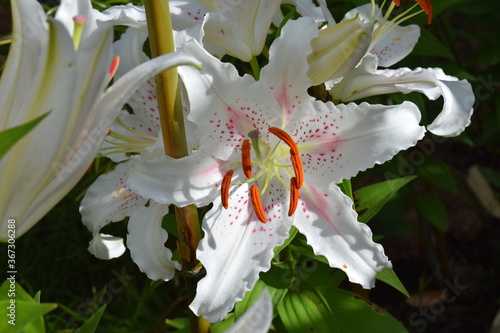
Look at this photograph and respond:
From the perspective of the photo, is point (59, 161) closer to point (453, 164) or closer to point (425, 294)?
point (425, 294)

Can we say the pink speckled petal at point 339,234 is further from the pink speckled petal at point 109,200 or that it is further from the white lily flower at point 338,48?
the pink speckled petal at point 109,200

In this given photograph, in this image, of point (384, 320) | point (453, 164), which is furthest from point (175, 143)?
point (453, 164)

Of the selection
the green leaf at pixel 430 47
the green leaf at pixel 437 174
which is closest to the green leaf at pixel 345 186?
the green leaf at pixel 430 47

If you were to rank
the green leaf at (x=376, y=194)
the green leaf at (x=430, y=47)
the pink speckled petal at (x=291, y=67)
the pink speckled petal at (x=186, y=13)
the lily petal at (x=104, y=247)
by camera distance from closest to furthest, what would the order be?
the pink speckled petal at (x=291, y=67), the pink speckled petal at (x=186, y=13), the lily petal at (x=104, y=247), the green leaf at (x=376, y=194), the green leaf at (x=430, y=47)

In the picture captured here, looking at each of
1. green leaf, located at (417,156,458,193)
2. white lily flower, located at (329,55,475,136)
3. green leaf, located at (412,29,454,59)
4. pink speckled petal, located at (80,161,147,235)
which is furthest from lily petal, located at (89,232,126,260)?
green leaf, located at (417,156,458,193)

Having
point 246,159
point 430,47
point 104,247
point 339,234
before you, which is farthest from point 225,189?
point 430,47

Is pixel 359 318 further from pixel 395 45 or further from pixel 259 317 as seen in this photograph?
pixel 259 317

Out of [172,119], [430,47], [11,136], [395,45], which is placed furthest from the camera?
[430,47]
